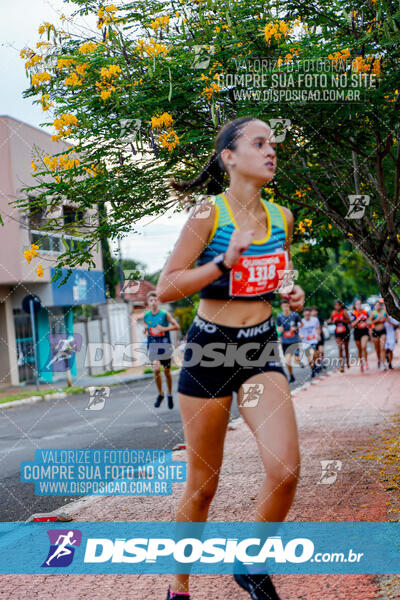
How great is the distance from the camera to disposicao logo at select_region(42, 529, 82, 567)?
4145mm

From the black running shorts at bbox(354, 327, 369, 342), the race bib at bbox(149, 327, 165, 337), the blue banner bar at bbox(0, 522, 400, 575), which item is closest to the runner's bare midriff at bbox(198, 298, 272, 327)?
the blue banner bar at bbox(0, 522, 400, 575)

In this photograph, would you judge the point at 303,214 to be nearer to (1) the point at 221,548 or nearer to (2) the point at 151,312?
(2) the point at 151,312

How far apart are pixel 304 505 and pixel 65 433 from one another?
6186mm

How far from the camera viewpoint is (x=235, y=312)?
298 cm

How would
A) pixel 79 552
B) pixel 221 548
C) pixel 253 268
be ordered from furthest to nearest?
pixel 79 552
pixel 221 548
pixel 253 268

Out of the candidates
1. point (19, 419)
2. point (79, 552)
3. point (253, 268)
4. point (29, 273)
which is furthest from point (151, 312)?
point (29, 273)

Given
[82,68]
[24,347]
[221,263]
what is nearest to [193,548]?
[221,263]

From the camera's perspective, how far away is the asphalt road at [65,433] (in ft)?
21.2

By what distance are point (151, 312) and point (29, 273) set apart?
1361 cm

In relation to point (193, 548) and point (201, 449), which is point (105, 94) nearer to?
point (201, 449)

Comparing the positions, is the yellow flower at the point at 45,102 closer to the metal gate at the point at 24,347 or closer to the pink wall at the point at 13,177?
the pink wall at the point at 13,177

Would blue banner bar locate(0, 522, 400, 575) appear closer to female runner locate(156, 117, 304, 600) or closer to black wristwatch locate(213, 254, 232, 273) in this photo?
female runner locate(156, 117, 304, 600)

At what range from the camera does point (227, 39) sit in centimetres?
561

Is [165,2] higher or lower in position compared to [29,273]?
higher
